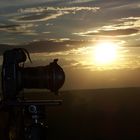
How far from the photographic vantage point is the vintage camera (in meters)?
5.66

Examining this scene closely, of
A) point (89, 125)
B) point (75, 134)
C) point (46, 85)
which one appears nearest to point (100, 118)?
point (89, 125)

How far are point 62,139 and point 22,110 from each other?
147 ft


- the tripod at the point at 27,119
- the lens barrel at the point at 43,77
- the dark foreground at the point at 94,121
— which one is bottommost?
the dark foreground at the point at 94,121

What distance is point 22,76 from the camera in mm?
5707

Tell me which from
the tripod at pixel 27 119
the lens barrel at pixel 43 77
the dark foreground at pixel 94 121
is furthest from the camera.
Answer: the dark foreground at pixel 94 121

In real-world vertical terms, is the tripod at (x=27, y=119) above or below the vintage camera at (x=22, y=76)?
below

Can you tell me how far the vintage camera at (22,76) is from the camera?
5664mm

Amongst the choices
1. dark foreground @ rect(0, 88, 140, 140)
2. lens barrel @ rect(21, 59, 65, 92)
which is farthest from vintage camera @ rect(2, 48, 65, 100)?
dark foreground @ rect(0, 88, 140, 140)

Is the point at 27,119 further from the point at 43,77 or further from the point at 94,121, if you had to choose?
the point at 94,121

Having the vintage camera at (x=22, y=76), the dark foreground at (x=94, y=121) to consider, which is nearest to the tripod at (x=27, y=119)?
the vintage camera at (x=22, y=76)

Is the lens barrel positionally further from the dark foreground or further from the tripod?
the dark foreground

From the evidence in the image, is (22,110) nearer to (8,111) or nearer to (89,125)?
(8,111)

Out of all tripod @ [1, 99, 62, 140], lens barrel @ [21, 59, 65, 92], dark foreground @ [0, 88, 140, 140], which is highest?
lens barrel @ [21, 59, 65, 92]

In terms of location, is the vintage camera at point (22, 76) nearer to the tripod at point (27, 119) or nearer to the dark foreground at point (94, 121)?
the tripod at point (27, 119)
